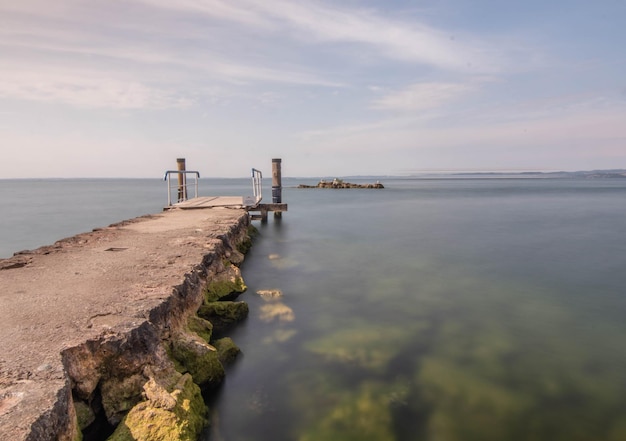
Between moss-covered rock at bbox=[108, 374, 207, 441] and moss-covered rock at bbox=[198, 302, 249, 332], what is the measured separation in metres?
2.94

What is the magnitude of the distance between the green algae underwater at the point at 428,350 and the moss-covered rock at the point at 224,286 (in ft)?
1.49

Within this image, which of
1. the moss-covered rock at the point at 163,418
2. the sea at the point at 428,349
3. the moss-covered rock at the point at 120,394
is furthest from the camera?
the sea at the point at 428,349

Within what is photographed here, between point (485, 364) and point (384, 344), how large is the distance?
1.65 meters

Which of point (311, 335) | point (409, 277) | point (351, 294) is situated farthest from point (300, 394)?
point (409, 277)

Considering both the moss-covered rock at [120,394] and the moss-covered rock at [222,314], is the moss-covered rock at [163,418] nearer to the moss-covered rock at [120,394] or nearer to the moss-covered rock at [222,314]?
the moss-covered rock at [120,394]

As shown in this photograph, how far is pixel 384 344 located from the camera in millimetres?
7105

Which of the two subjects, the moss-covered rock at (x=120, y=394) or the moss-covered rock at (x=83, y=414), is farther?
the moss-covered rock at (x=120, y=394)

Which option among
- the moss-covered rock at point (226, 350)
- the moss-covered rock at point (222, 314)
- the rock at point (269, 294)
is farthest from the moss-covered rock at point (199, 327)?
the rock at point (269, 294)

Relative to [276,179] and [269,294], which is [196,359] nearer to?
[269,294]

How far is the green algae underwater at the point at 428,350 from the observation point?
16.3 feet

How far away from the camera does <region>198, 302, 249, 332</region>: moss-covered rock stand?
7605 mm

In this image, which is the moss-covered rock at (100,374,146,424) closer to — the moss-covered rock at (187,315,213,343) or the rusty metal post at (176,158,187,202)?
the moss-covered rock at (187,315,213,343)

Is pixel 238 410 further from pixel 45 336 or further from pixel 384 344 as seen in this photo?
pixel 384 344

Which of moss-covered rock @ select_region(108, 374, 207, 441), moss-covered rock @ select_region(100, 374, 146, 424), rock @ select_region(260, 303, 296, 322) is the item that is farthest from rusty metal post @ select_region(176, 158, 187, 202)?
moss-covered rock @ select_region(108, 374, 207, 441)
